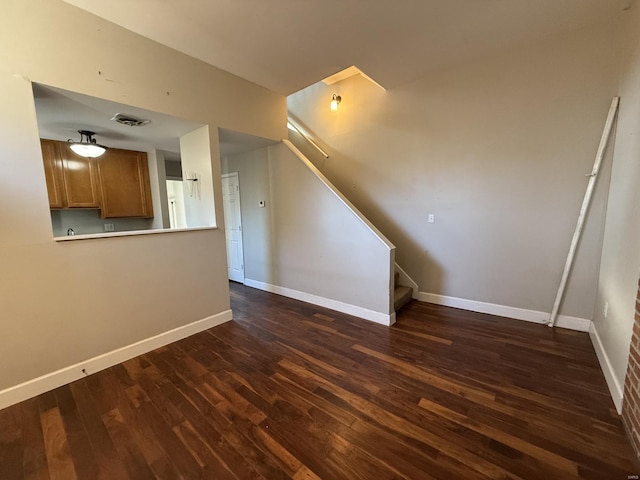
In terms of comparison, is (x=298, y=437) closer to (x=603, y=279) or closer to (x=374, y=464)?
(x=374, y=464)

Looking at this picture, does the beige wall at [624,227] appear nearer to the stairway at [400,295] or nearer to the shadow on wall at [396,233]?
the shadow on wall at [396,233]

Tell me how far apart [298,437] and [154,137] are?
366 cm

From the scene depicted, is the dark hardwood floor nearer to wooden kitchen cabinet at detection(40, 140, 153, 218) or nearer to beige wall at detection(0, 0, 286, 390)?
beige wall at detection(0, 0, 286, 390)

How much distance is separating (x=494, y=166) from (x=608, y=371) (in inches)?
85.0

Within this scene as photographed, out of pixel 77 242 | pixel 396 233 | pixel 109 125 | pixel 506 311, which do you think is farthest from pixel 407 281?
pixel 109 125

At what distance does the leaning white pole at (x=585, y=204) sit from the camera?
7.74 feet

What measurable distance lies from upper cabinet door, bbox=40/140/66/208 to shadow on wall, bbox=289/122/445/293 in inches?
139

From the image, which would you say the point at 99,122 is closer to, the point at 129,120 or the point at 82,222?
the point at 129,120

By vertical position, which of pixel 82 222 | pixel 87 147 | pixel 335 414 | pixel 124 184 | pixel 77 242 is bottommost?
pixel 335 414

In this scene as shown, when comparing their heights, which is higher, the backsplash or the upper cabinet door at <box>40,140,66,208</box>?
the upper cabinet door at <box>40,140,66,208</box>

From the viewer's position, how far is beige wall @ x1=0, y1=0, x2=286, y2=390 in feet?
5.89

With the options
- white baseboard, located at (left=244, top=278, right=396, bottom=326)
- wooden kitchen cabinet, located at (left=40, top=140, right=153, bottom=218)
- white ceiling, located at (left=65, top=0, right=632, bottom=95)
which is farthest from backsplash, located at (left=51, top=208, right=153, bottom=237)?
white ceiling, located at (left=65, top=0, right=632, bottom=95)

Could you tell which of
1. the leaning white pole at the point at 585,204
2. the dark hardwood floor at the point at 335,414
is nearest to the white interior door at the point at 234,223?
the dark hardwood floor at the point at 335,414

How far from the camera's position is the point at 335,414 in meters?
1.71
